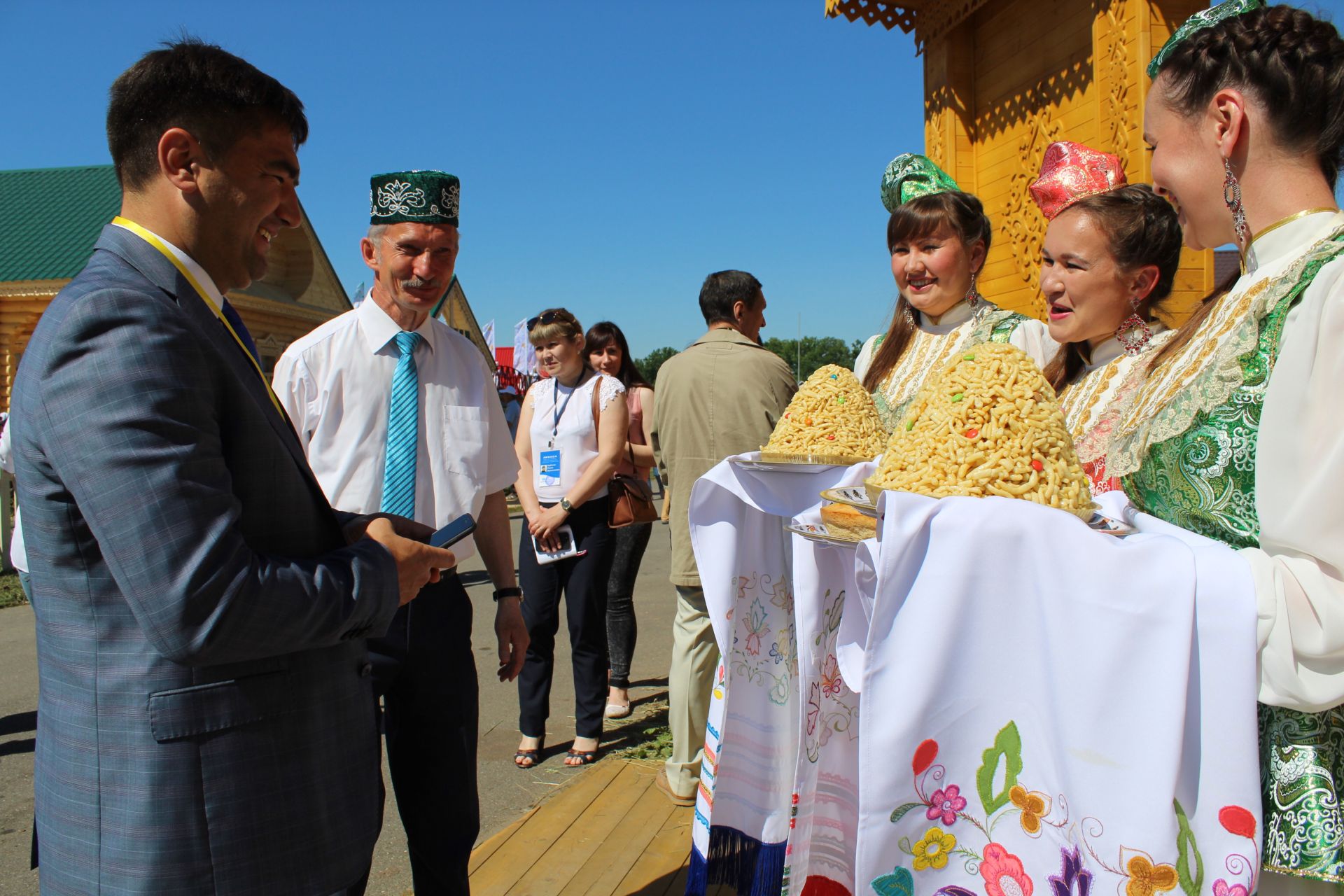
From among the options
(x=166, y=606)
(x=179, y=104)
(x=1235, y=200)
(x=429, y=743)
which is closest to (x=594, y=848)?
(x=429, y=743)

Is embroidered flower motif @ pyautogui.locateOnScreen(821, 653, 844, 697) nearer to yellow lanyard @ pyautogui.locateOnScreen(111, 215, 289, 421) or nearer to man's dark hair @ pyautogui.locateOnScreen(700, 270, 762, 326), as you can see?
yellow lanyard @ pyautogui.locateOnScreen(111, 215, 289, 421)

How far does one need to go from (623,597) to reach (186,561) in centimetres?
366

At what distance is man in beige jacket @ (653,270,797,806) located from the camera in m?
3.62

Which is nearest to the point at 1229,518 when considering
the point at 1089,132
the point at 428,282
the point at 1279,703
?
the point at 1279,703

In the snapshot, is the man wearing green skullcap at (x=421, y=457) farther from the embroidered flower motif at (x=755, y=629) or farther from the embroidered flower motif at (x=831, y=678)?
the embroidered flower motif at (x=831, y=678)

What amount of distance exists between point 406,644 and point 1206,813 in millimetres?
1869

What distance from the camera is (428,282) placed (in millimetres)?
2609

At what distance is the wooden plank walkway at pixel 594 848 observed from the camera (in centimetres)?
290

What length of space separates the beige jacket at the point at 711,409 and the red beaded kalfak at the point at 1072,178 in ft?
4.80

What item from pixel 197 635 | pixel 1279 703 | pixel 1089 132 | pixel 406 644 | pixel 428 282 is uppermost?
pixel 1089 132

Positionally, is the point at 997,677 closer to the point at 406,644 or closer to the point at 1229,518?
the point at 1229,518

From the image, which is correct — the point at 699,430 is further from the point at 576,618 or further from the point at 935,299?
the point at 935,299

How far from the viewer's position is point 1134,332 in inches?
88.2

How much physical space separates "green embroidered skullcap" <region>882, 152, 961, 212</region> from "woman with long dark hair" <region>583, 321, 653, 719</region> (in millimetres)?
1870
